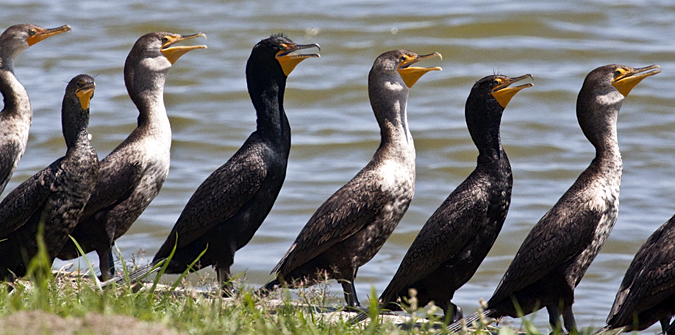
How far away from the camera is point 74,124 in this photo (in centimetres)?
550

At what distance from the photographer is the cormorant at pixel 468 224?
17.5ft

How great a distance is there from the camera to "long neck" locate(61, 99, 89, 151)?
215 inches

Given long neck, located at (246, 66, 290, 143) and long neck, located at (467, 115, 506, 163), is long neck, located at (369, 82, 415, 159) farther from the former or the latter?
long neck, located at (246, 66, 290, 143)

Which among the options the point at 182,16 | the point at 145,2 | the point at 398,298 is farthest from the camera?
the point at 145,2

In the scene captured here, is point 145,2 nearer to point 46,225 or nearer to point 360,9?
point 360,9

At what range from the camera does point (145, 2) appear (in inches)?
724

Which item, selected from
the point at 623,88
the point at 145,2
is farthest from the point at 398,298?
the point at 145,2

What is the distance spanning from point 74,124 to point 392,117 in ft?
6.51

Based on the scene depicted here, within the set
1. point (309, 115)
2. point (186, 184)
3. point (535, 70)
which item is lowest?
point (186, 184)

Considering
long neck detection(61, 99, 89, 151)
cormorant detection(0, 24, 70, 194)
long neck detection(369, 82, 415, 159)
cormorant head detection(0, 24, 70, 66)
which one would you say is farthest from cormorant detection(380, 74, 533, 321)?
cormorant head detection(0, 24, 70, 66)

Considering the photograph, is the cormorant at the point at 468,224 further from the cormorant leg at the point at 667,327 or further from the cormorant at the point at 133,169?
the cormorant at the point at 133,169

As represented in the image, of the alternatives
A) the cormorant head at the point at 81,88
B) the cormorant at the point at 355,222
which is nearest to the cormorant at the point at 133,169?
the cormorant head at the point at 81,88

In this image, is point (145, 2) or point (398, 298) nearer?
point (398, 298)

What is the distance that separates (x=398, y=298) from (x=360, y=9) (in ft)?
41.6
